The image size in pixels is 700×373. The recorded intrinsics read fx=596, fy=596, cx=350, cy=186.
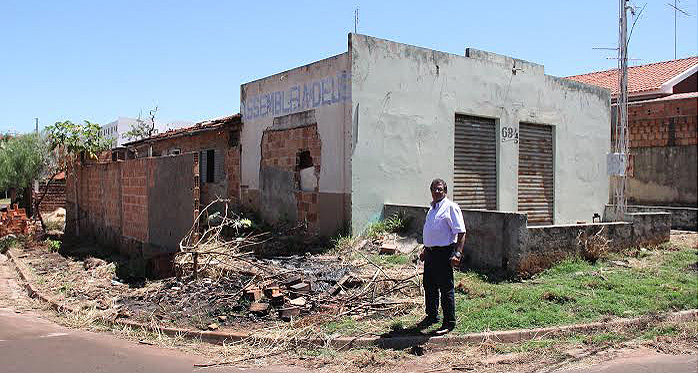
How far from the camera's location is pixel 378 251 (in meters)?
11.0

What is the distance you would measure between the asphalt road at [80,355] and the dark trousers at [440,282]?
1.80 m

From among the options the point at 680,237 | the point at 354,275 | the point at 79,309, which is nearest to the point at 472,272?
the point at 354,275

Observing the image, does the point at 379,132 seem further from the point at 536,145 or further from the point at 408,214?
the point at 536,145

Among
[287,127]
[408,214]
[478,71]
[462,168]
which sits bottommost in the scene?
[408,214]

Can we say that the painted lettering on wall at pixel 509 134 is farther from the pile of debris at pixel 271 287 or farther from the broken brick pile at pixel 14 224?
the broken brick pile at pixel 14 224

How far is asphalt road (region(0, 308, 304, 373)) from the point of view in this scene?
18.7 feet

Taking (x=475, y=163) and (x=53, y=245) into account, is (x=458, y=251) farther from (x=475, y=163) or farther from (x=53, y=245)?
(x=53, y=245)

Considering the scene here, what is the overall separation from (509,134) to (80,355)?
429 inches

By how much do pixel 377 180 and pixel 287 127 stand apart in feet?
9.81

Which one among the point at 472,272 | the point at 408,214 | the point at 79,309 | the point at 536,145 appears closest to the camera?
the point at 79,309

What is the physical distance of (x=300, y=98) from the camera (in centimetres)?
1359

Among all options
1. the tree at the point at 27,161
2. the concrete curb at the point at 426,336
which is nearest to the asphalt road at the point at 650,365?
the concrete curb at the point at 426,336

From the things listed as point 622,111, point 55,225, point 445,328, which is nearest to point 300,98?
point 622,111

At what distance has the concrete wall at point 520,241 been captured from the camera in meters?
9.22
